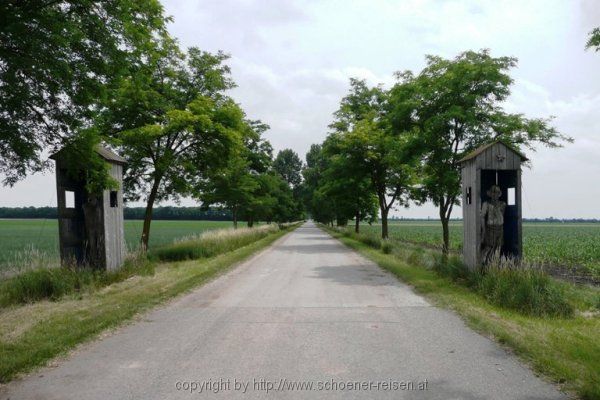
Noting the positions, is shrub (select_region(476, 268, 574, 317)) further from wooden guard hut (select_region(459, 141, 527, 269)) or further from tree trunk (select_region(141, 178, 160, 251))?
tree trunk (select_region(141, 178, 160, 251))

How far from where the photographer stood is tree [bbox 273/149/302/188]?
89.0 m

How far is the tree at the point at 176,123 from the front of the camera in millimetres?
18331

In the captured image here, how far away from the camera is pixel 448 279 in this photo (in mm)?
11773

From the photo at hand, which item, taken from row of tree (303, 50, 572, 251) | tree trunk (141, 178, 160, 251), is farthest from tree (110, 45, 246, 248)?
row of tree (303, 50, 572, 251)

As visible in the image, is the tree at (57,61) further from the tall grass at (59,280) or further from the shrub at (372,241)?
the shrub at (372,241)

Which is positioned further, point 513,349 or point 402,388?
point 513,349

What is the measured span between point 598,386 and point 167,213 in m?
129

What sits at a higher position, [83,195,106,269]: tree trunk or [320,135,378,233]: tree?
[320,135,378,233]: tree

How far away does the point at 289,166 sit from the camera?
90.2 metres

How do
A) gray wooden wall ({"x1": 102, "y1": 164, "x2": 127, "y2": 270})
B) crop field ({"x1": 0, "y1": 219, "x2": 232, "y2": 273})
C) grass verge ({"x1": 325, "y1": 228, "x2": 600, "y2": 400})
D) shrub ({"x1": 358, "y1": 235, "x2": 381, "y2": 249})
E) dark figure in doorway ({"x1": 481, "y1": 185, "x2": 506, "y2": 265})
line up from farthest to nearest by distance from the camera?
1. shrub ({"x1": 358, "y1": 235, "x2": 381, "y2": 249})
2. crop field ({"x1": 0, "y1": 219, "x2": 232, "y2": 273})
3. gray wooden wall ({"x1": 102, "y1": 164, "x2": 127, "y2": 270})
4. dark figure in doorway ({"x1": 481, "y1": 185, "x2": 506, "y2": 265})
5. grass verge ({"x1": 325, "y1": 228, "x2": 600, "y2": 400})

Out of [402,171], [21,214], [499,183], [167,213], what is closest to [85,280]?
[499,183]

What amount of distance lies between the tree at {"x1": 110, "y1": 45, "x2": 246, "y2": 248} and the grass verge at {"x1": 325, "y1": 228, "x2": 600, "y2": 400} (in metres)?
11.5

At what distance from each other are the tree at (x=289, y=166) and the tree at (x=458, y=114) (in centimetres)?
7277

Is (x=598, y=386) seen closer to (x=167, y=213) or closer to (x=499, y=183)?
(x=499, y=183)
